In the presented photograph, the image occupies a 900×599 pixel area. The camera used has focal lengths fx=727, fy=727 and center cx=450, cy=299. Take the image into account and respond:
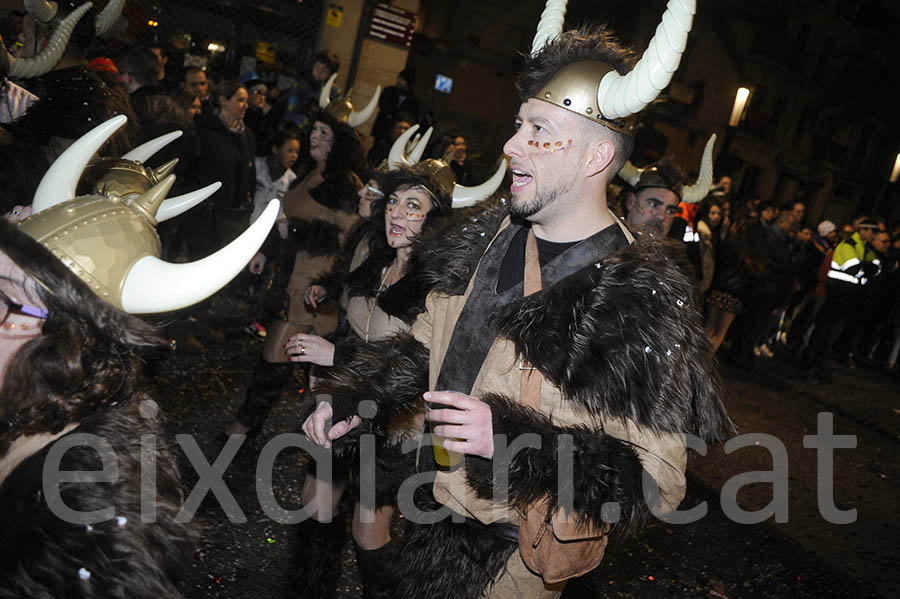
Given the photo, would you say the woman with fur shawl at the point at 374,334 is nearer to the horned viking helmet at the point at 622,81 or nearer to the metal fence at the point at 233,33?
the horned viking helmet at the point at 622,81

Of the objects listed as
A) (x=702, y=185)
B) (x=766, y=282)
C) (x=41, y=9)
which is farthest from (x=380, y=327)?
(x=766, y=282)

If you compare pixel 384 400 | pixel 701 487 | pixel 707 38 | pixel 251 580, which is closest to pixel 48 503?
pixel 384 400

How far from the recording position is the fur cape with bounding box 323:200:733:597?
2.10 meters

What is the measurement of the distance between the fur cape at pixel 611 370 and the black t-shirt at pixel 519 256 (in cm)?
17

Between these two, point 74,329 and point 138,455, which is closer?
point 74,329

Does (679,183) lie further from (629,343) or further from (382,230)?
(629,343)

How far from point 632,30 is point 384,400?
24851mm

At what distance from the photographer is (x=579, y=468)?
2090 millimetres

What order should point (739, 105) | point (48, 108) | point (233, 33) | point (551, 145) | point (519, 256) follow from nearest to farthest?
point (551, 145)
point (519, 256)
point (48, 108)
point (233, 33)
point (739, 105)

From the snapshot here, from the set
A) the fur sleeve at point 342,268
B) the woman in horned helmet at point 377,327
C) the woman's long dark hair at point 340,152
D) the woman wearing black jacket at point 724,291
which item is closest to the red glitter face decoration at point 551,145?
the woman in horned helmet at point 377,327

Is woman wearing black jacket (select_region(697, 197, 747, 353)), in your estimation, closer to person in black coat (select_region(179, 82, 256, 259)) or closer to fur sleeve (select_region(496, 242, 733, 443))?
person in black coat (select_region(179, 82, 256, 259))

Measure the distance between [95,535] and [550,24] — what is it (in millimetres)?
2160

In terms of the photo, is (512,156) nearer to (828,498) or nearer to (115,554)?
(115,554)

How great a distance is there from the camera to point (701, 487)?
611 cm
